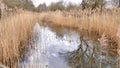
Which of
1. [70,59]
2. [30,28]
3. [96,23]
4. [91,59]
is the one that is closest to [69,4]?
[30,28]

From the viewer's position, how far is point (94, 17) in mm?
8305

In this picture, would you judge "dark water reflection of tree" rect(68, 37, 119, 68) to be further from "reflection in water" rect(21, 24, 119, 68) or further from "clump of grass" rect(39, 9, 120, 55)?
"clump of grass" rect(39, 9, 120, 55)

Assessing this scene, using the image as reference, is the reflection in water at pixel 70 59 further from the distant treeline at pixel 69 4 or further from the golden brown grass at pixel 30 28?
the distant treeline at pixel 69 4

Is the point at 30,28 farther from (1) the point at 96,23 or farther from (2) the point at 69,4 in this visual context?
(2) the point at 69,4

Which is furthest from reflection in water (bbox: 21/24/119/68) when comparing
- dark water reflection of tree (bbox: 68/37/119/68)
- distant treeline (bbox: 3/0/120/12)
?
distant treeline (bbox: 3/0/120/12)

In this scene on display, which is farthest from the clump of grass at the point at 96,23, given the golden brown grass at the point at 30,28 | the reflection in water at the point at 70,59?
the reflection in water at the point at 70,59

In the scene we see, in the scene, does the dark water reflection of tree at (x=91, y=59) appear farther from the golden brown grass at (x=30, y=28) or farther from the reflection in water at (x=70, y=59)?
the golden brown grass at (x=30, y=28)

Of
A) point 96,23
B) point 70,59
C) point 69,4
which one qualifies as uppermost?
point 96,23

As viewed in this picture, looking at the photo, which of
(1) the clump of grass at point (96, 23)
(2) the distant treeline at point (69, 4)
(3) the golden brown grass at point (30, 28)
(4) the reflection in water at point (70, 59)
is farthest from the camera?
(2) the distant treeline at point (69, 4)

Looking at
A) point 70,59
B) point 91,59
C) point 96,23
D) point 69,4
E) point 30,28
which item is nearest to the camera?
point 91,59

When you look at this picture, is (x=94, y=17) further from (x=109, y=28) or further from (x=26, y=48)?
(x=26, y=48)

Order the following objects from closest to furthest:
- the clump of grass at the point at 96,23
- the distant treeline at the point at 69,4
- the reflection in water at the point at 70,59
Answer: the reflection in water at the point at 70,59
the clump of grass at the point at 96,23
the distant treeline at the point at 69,4

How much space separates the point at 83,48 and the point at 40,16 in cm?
1230

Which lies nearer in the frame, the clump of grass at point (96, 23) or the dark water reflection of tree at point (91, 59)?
the dark water reflection of tree at point (91, 59)
